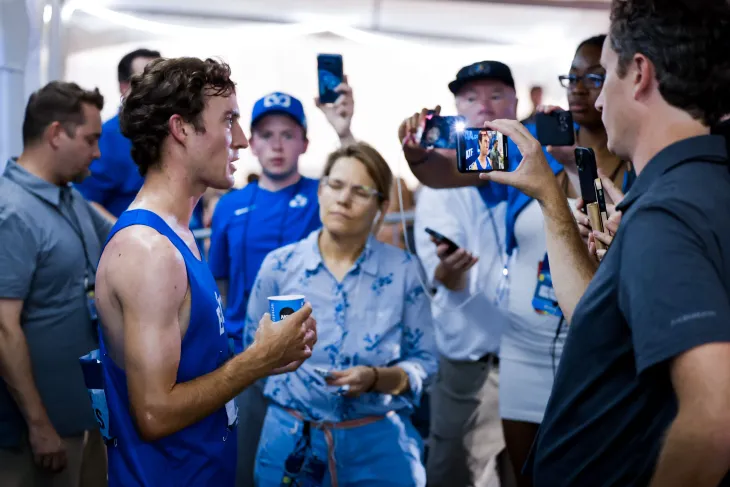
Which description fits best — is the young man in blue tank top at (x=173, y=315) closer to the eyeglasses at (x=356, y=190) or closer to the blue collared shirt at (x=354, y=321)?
the blue collared shirt at (x=354, y=321)

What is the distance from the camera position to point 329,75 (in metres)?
2.74

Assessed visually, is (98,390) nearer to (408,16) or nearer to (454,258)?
(454,258)

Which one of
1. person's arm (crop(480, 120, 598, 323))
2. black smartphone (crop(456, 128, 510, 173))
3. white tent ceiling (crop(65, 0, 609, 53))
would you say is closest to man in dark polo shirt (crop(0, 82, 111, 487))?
black smartphone (crop(456, 128, 510, 173))

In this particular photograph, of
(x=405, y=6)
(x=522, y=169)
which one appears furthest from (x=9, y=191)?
(x=405, y=6)

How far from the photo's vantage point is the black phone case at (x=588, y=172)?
162cm

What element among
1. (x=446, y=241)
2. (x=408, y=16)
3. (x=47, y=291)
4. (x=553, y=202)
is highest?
(x=408, y=16)

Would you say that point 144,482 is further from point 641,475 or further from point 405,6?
point 405,6

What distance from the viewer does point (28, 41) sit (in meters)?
3.08

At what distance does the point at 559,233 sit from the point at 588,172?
19 centimetres

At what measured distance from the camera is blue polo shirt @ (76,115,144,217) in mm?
3000

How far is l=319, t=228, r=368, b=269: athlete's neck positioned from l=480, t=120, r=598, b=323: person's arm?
0.79 meters

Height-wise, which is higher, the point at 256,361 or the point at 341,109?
the point at 341,109

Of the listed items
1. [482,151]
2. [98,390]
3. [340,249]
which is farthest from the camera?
[340,249]

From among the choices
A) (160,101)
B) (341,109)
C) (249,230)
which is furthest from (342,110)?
(160,101)
